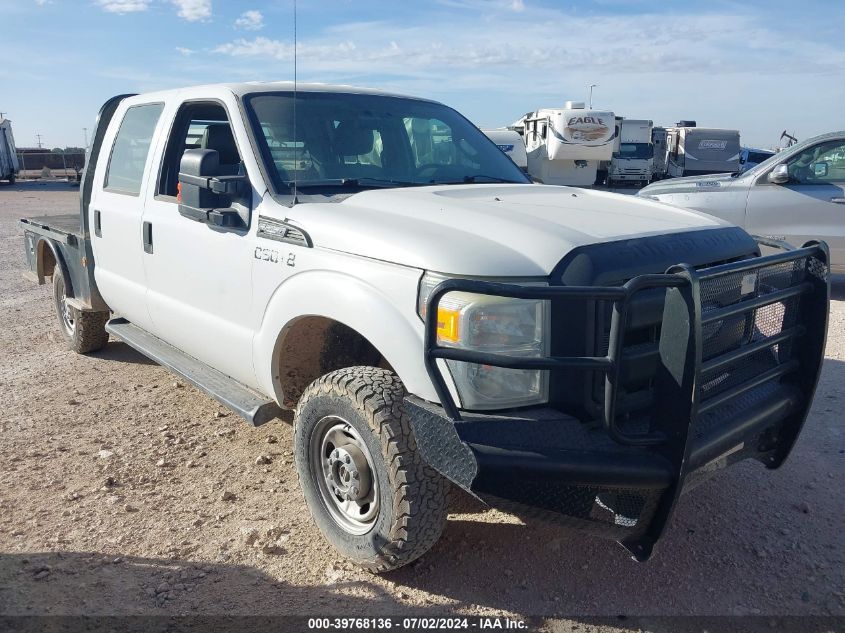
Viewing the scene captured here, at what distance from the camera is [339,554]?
3.33 metres

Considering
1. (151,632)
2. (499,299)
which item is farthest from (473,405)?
(151,632)

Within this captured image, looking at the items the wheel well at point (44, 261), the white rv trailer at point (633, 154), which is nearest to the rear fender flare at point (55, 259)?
the wheel well at point (44, 261)

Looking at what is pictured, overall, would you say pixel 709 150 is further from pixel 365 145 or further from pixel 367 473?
pixel 367 473

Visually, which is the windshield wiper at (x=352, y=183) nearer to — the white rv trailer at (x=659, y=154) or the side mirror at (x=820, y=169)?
the side mirror at (x=820, y=169)

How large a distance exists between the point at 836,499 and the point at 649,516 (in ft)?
5.70

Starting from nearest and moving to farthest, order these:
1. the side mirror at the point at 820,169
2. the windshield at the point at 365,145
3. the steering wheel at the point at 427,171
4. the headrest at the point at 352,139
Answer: the windshield at the point at 365,145, the headrest at the point at 352,139, the steering wheel at the point at 427,171, the side mirror at the point at 820,169

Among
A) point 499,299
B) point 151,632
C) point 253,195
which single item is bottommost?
point 151,632

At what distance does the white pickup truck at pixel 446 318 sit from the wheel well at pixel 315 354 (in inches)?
0.5

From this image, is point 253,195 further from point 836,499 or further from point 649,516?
point 836,499

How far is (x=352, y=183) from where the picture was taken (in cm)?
382

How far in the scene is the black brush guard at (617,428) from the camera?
2.49 m

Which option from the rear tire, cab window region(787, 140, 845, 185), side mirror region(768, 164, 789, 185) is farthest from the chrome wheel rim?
cab window region(787, 140, 845, 185)

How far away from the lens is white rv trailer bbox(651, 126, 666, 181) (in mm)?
30125

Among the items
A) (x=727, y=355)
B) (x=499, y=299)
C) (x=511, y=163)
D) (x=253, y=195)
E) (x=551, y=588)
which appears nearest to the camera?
(x=499, y=299)
